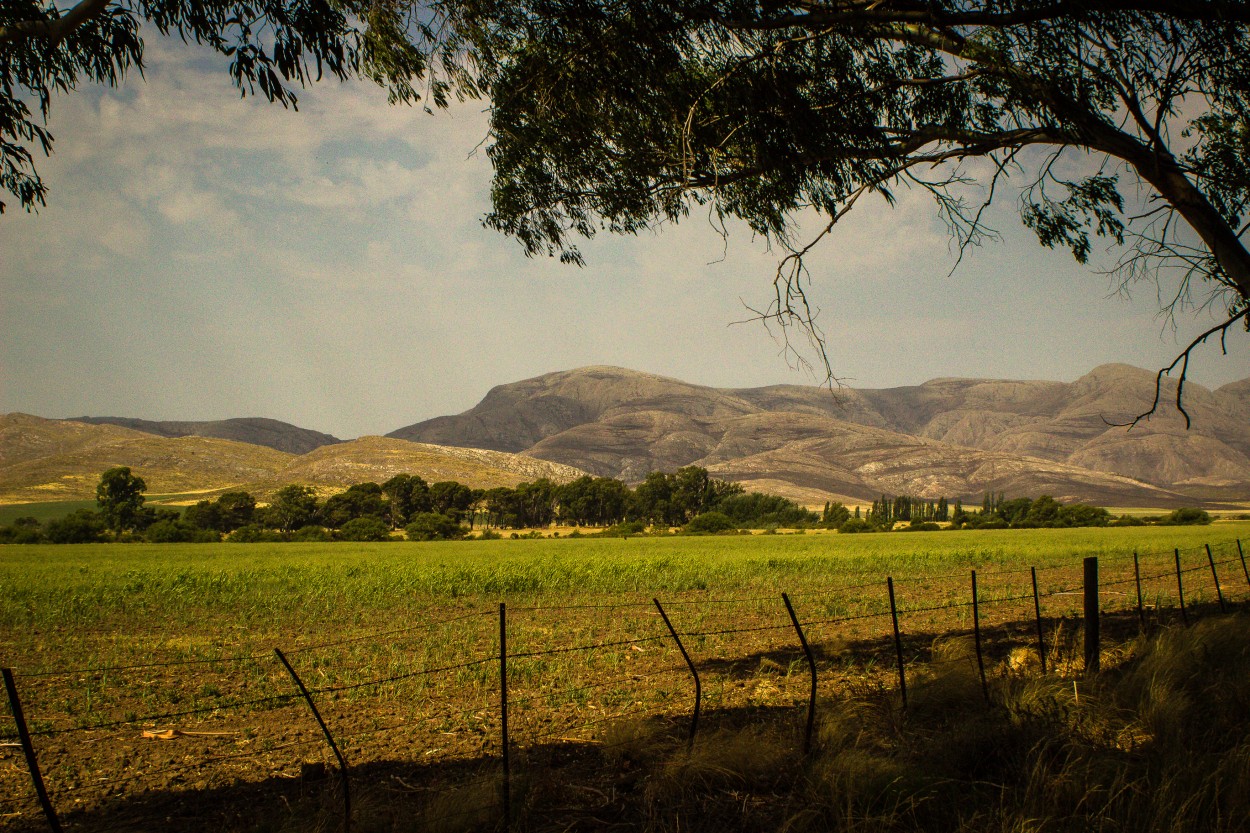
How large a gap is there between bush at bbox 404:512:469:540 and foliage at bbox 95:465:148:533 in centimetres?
3375

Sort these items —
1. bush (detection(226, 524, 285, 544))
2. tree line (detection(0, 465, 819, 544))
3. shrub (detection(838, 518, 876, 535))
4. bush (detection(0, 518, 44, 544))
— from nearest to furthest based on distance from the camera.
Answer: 1. bush (detection(0, 518, 44, 544))
2. bush (detection(226, 524, 285, 544))
3. tree line (detection(0, 465, 819, 544))
4. shrub (detection(838, 518, 876, 535))

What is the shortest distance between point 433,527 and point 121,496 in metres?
40.1

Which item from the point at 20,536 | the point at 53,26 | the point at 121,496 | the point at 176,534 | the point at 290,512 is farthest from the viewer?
the point at 121,496

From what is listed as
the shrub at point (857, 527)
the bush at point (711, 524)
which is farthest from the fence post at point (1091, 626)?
the bush at point (711, 524)

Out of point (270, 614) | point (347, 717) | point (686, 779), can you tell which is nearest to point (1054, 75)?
point (686, 779)

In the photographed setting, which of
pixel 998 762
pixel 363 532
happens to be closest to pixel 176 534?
pixel 363 532

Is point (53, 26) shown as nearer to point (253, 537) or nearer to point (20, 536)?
point (20, 536)

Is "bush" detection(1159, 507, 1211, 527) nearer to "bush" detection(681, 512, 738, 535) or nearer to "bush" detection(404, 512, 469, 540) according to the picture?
"bush" detection(681, 512, 738, 535)

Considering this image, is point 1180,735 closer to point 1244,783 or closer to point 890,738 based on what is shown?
point 1244,783

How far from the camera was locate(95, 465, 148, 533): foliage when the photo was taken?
283 ft

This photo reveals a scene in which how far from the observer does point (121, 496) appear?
290ft

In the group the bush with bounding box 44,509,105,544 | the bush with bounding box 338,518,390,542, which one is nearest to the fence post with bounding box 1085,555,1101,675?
the bush with bounding box 338,518,390,542

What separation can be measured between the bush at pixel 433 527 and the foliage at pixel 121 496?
111 feet

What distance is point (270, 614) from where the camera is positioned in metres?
17.1
